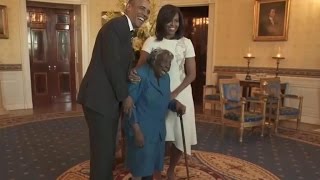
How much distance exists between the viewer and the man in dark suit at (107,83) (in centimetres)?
182

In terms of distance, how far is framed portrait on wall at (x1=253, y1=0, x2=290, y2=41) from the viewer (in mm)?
6031

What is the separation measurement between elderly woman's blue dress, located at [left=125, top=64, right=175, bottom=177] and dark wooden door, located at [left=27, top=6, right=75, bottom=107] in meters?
5.78

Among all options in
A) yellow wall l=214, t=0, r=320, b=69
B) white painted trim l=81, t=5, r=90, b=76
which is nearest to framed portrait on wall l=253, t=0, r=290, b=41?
yellow wall l=214, t=0, r=320, b=69

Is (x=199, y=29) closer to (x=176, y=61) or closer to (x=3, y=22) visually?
(x=3, y=22)

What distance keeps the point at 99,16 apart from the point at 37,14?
1.47 m

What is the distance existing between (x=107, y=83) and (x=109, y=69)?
0.29ft

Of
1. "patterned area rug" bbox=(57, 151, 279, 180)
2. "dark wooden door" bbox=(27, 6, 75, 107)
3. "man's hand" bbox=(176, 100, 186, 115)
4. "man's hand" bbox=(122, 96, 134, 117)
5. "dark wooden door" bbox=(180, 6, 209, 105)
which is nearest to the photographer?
"man's hand" bbox=(122, 96, 134, 117)

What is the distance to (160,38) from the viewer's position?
2.45 meters

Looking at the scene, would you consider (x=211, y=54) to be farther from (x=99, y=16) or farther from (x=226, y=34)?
(x=99, y=16)

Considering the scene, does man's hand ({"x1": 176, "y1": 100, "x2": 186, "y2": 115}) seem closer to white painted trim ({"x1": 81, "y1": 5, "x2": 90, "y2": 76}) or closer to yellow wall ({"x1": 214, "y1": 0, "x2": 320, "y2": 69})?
yellow wall ({"x1": 214, "y1": 0, "x2": 320, "y2": 69})

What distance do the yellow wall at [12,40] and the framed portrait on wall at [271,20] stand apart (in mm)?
5033

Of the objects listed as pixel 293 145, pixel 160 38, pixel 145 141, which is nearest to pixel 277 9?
pixel 293 145

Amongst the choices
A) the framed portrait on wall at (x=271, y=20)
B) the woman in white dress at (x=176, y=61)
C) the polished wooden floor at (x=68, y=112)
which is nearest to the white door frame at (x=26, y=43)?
the polished wooden floor at (x=68, y=112)

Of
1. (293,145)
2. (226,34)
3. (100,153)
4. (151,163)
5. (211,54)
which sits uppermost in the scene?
(226,34)
